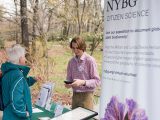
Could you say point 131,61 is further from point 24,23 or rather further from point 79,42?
point 24,23

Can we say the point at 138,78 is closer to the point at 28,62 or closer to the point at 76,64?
the point at 76,64

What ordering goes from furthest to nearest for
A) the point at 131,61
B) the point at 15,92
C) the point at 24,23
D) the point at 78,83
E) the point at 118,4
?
the point at 24,23 → the point at 78,83 → the point at 15,92 → the point at 118,4 → the point at 131,61

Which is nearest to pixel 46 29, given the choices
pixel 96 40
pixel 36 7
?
pixel 36 7

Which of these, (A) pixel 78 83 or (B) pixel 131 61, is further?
(A) pixel 78 83

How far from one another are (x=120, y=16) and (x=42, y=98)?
61.6 inches

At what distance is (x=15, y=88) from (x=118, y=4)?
3.55 feet

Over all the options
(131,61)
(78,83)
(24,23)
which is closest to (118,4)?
(131,61)

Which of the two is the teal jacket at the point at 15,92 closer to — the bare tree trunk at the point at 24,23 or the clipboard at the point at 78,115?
the clipboard at the point at 78,115

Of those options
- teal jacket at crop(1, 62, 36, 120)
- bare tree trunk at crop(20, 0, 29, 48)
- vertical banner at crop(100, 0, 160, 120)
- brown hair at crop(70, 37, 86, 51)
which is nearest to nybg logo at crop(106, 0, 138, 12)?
vertical banner at crop(100, 0, 160, 120)

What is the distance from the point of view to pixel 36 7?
5949mm

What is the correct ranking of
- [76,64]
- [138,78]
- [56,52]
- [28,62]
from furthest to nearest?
[56,52], [28,62], [76,64], [138,78]

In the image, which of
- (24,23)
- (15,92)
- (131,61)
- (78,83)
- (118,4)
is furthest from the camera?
(24,23)

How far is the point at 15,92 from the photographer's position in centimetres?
273

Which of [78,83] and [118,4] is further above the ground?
[118,4]
